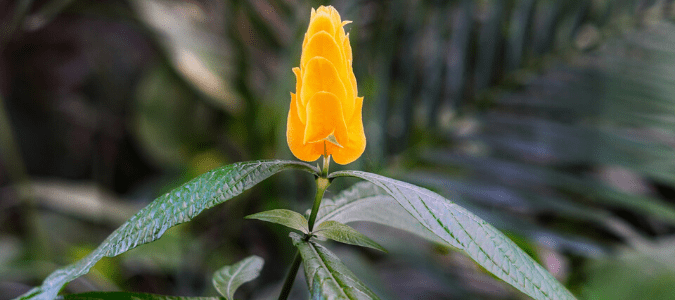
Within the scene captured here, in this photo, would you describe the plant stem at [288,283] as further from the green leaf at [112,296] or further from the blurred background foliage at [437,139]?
the blurred background foliage at [437,139]

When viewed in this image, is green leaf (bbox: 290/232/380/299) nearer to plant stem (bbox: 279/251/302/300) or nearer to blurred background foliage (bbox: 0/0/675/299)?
plant stem (bbox: 279/251/302/300)

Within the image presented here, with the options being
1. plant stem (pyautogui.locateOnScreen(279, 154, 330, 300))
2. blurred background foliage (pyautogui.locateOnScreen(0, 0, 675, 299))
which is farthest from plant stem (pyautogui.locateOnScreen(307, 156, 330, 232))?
blurred background foliage (pyautogui.locateOnScreen(0, 0, 675, 299))

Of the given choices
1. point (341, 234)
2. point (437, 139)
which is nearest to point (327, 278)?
point (341, 234)

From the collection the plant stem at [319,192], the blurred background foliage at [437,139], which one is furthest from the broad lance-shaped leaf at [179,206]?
the blurred background foliage at [437,139]

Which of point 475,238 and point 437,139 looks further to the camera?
point 437,139

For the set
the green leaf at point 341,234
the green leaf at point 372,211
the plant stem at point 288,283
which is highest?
the green leaf at point 372,211

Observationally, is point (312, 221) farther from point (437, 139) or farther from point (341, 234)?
point (437, 139)
